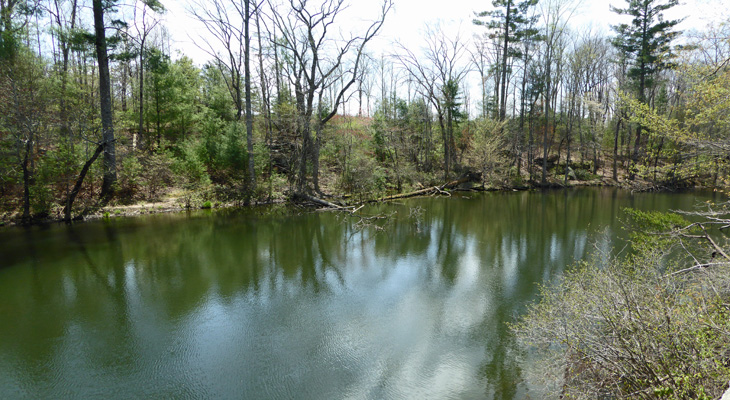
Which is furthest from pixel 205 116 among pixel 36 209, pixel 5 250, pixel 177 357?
pixel 177 357

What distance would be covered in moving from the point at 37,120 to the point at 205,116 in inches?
440

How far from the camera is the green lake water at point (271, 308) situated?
4.65 meters

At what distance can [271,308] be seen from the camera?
689cm

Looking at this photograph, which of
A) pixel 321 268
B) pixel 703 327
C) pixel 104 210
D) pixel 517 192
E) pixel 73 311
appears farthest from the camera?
pixel 517 192

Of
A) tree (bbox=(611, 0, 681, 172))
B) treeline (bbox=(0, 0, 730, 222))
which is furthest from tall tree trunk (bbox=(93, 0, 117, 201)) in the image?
tree (bbox=(611, 0, 681, 172))

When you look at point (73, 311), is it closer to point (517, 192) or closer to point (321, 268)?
point (321, 268)

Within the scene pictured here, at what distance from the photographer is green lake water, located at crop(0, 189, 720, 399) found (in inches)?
183

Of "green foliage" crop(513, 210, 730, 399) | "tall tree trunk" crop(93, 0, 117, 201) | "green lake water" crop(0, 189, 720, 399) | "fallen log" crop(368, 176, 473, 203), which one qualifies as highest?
"tall tree trunk" crop(93, 0, 117, 201)

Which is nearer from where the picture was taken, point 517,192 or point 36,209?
point 36,209

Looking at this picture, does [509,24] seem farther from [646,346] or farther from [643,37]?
[646,346]

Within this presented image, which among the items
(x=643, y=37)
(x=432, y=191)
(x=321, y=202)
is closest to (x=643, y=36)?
(x=643, y=37)

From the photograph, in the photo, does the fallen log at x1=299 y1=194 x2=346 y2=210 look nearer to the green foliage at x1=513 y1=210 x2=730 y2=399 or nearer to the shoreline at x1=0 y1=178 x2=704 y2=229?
the shoreline at x1=0 y1=178 x2=704 y2=229

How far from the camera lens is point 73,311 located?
6.63 metres

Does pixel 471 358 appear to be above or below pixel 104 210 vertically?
below
